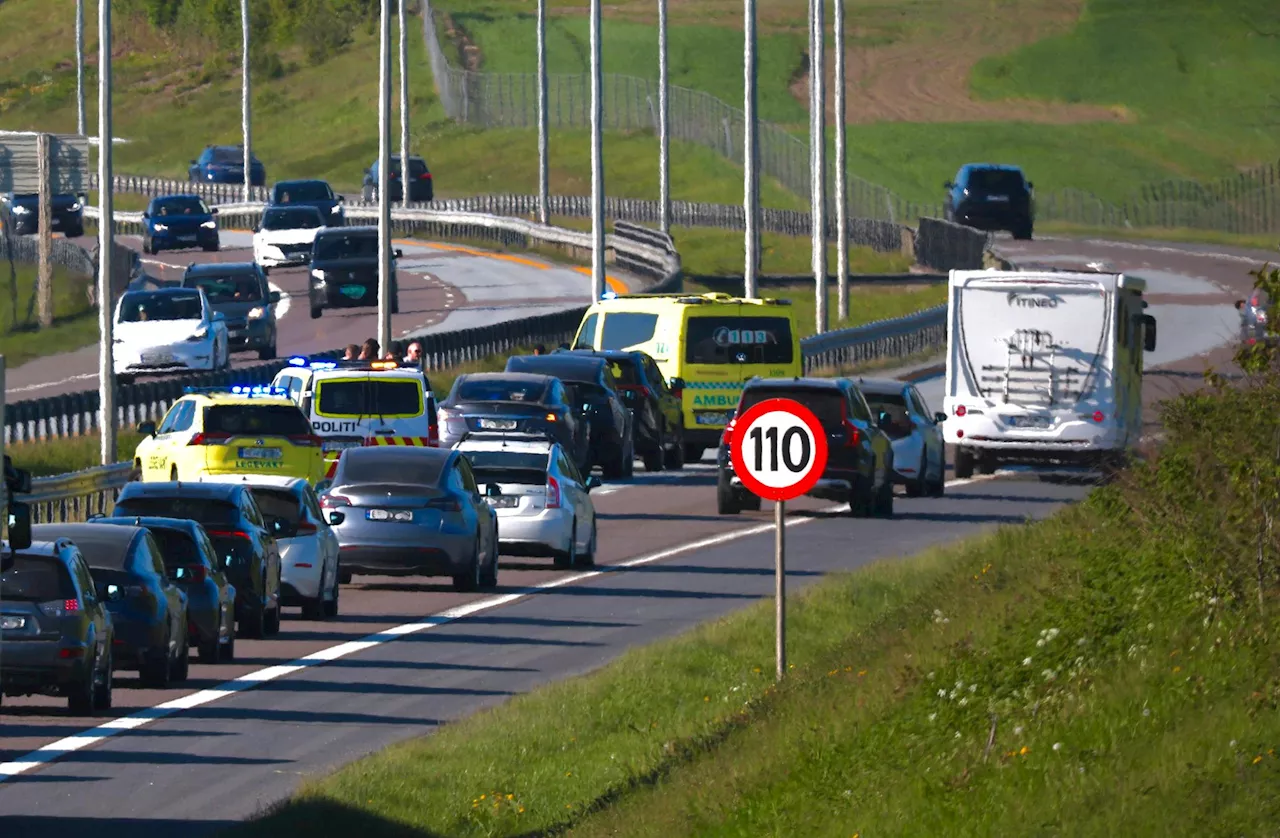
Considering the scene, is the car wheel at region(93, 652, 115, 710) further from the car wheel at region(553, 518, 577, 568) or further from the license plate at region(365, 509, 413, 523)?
the car wheel at region(553, 518, 577, 568)

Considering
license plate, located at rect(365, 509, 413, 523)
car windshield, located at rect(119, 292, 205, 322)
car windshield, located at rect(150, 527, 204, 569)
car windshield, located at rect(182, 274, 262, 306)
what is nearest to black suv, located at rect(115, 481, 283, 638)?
car windshield, located at rect(150, 527, 204, 569)

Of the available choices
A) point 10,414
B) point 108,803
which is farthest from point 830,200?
point 108,803

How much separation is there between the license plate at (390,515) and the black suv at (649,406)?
35.5 ft

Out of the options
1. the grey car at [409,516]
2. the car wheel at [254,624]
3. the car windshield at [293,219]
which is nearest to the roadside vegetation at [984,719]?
the car wheel at [254,624]

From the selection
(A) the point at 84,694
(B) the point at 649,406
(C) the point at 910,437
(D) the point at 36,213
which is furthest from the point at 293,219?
(A) the point at 84,694

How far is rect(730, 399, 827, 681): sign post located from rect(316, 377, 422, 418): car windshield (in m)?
15.5

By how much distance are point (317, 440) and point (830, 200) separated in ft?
245

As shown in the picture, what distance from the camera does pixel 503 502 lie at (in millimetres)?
30531

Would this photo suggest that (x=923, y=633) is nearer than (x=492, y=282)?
Yes

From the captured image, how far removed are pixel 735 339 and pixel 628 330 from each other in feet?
5.38

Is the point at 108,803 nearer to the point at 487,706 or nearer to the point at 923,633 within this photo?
Result: the point at 487,706

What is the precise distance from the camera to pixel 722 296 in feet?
139

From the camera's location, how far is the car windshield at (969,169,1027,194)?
8162 cm

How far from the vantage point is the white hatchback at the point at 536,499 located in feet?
99.3
